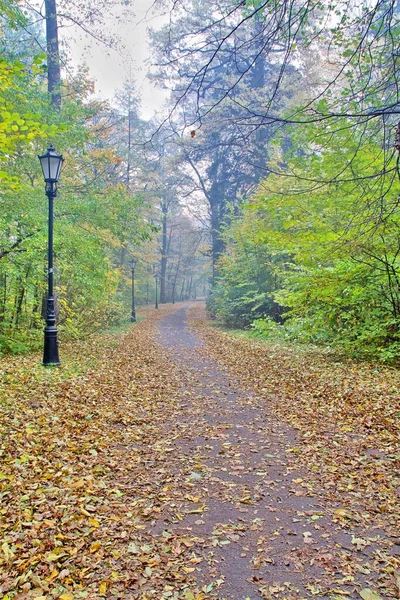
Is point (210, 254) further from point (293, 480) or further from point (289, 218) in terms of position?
point (293, 480)

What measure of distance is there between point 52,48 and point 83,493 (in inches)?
428

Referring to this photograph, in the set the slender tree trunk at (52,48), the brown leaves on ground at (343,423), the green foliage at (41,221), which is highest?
the slender tree trunk at (52,48)

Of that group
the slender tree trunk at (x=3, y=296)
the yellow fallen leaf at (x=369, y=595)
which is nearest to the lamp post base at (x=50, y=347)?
the slender tree trunk at (x=3, y=296)

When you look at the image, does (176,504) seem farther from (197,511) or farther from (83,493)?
(83,493)

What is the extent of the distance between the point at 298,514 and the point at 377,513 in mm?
564

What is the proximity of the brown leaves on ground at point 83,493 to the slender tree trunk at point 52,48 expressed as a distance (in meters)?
7.94

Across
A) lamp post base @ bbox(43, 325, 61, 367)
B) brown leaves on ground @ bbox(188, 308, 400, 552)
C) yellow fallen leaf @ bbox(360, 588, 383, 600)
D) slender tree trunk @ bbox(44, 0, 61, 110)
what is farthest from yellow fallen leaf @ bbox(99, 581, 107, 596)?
slender tree trunk @ bbox(44, 0, 61, 110)

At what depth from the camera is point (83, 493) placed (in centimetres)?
293

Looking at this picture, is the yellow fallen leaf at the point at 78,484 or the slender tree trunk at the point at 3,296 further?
the slender tree trunk at the point at 3,296

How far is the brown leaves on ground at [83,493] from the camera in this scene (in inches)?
81.8

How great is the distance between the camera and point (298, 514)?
2670 mm

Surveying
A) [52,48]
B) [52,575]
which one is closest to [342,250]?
[52,575]

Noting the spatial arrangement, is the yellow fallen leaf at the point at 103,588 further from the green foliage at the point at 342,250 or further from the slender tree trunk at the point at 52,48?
the slender tree trunk at the point at 52,48

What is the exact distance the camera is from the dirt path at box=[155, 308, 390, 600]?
204 centimetres
